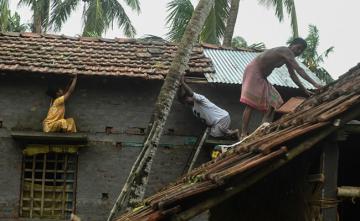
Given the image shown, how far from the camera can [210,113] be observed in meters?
10.5

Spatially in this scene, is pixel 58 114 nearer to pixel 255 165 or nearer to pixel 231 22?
pixel 231 22

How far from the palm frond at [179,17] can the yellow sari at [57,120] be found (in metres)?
7.49

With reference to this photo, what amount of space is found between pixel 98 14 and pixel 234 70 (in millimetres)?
9813

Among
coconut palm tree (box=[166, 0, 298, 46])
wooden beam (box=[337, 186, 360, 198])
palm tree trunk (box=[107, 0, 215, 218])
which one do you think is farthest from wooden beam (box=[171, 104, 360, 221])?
coconut palm tree (box=[166, 0, 298, 46])

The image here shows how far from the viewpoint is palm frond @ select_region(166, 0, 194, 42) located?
17797 mm

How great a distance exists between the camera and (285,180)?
15.4 ft

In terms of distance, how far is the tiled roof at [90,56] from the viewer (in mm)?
10859

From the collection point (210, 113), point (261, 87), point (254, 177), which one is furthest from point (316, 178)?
point (210, 113)

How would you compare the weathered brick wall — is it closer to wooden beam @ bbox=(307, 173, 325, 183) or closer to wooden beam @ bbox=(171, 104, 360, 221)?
wooden beam @ bbox=(307, 173, 325, 183)

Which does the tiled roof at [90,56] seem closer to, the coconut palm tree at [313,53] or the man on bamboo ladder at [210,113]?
the man on bamboo ladder at [210,113]

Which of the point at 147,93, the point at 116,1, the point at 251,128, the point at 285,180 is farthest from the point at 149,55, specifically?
the point at 116,1

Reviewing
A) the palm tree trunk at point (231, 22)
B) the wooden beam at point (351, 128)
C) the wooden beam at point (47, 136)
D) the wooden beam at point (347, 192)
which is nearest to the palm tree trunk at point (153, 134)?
the wooden beam at point (47, 136)

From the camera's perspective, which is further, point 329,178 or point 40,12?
point 40,12

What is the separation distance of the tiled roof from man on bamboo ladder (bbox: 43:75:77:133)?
0.44 meters
